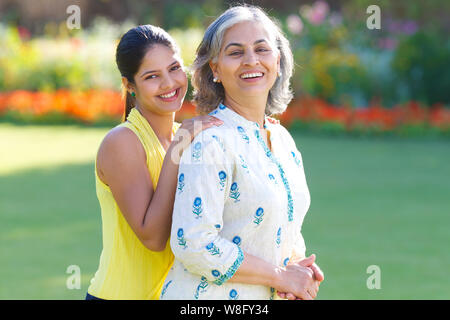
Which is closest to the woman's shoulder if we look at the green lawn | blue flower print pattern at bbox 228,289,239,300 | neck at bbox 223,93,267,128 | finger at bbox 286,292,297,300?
neck at bbox 223,93,267,128

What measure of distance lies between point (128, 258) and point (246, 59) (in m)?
0.87

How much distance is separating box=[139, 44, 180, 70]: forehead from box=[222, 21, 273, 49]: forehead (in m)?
0.38

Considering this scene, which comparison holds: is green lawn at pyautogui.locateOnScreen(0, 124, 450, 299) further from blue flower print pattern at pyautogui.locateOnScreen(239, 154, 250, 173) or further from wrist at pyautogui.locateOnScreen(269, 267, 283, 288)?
blue flower print pattern at pyautogui.locateOnScreen(239, 154, 250, 173)

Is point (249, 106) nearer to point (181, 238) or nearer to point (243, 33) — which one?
point (243, 33)

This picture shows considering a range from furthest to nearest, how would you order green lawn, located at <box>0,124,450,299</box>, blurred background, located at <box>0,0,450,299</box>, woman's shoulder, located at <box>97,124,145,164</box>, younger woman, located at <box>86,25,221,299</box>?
blurred background, located at <box>0,0,450,299</box>, green lawn, located at <box>0,124,450,299</box>, woman's shoulder, located at <box>97,124,145,164</box>, younger woman, located at <box>86,25,221,299</box>

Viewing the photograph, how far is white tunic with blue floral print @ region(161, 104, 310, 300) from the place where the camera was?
2.37 metres

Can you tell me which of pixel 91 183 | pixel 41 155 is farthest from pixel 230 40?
pixel 41 155

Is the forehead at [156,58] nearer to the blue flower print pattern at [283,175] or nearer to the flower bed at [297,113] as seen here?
the blue flower print pattern at [283,175]

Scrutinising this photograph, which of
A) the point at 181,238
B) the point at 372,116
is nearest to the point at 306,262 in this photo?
the point at 181,238

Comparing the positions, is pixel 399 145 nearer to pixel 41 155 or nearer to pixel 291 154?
pixel 41 155

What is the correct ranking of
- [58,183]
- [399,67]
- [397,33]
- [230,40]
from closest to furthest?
[230,40], [58,183], [399,67], [397,33]

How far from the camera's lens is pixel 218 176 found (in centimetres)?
239

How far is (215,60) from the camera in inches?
102

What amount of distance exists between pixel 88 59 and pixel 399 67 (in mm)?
6203
